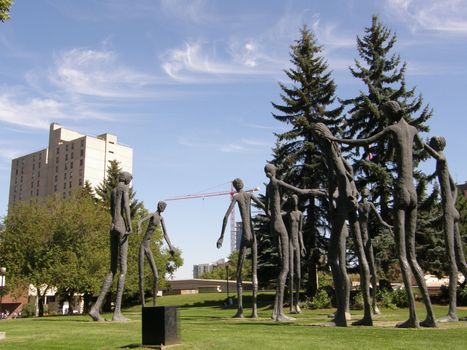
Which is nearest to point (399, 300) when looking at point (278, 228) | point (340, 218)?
point (278, 228)

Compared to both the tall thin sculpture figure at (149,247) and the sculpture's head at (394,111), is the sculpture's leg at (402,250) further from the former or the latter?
the tall thin sculpture figure at (149,247)

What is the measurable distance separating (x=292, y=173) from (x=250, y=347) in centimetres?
2817

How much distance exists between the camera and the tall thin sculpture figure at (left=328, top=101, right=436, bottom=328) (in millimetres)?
9859

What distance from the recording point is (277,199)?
13.5 m

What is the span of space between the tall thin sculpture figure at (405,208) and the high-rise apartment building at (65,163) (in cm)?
10650

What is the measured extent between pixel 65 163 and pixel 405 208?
372 feet

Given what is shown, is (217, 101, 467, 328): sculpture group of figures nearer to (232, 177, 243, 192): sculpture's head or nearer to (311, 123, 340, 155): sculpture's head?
(311, 123, 340, 155): sculpture's head

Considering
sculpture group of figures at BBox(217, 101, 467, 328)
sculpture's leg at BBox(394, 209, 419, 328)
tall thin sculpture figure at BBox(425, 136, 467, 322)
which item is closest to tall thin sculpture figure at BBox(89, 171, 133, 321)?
sculpture group of figures at BBox(217, 101, 467, 328)

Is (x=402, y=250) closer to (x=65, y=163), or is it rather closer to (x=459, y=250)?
(x=459, y=250)

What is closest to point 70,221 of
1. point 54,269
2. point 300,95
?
point 54,269

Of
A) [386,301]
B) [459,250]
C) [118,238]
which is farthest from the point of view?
[386,301]

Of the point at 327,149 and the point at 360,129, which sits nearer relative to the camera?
the point at 327,149

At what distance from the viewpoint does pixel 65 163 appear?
11556cm

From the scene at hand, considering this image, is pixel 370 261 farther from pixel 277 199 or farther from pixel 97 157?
pixel 97 157
